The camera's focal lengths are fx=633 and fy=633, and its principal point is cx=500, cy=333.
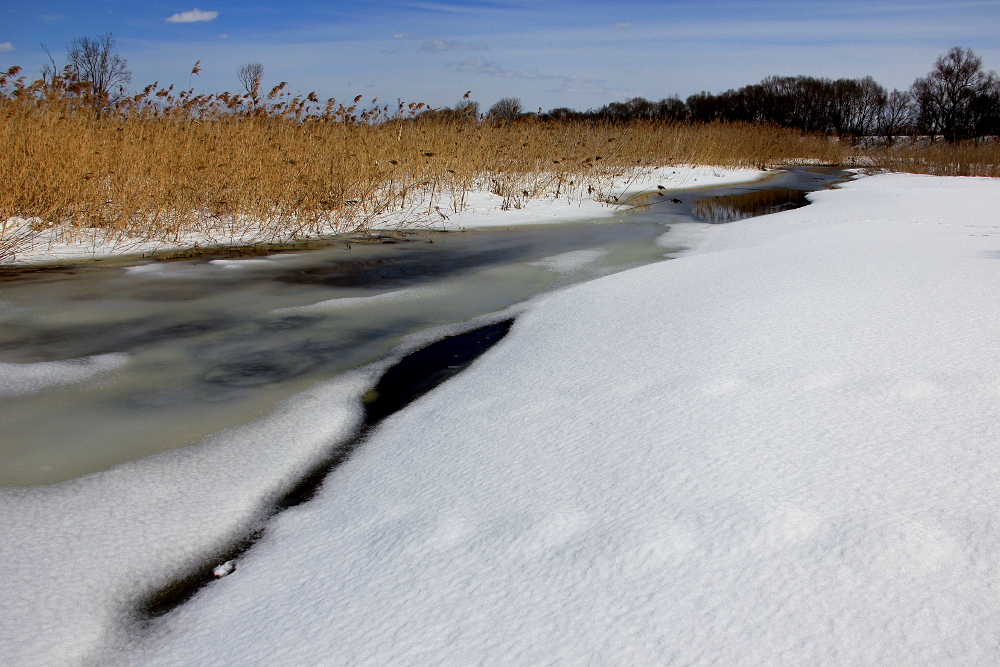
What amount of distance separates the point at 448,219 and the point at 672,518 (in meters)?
6.30

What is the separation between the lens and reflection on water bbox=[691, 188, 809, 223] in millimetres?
8117

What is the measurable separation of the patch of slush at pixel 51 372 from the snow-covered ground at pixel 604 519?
35.5 inches

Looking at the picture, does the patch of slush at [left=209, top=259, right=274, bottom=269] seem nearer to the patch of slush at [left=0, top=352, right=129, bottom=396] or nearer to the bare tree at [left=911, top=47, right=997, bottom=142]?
the patch of slush at [left=0, top=352, right=129, bottom=396]

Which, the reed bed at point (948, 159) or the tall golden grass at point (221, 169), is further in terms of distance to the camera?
the reed bed at point (948, 159)

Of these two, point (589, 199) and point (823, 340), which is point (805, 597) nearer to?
point (823, 340)

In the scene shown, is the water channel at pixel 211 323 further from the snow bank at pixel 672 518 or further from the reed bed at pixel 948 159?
the reed bed at pixel 948 159

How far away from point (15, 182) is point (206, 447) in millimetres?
4500

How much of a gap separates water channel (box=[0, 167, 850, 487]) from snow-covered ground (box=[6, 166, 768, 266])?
1.52 feet

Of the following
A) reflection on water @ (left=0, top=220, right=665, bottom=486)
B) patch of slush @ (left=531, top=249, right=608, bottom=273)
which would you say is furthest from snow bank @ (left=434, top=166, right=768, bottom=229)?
patch of slush @ (left=531, top=249, right=608, bottom=273)

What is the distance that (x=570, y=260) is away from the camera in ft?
16.0

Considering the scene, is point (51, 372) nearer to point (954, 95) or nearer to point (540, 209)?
point (540, 209)

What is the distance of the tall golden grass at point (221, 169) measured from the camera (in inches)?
207

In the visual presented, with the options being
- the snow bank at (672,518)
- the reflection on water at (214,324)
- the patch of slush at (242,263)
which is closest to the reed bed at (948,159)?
the reflection on water at (214,324)

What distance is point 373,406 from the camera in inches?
87.3
